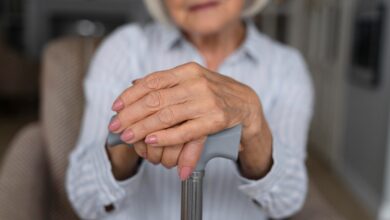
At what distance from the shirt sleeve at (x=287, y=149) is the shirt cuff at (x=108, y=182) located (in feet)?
0.52

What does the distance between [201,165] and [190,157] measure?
0.01 metres

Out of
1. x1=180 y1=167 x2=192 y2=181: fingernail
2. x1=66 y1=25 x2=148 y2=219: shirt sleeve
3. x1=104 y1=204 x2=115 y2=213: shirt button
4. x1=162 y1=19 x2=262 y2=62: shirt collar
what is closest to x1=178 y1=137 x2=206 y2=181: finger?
x1=180 y1=167 x2=192 y2=181: fingernail

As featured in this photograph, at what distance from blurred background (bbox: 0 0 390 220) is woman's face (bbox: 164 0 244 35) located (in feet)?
1.61

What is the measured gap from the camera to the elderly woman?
17.2 inches

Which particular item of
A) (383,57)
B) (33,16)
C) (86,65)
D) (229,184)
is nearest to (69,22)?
(33,16)

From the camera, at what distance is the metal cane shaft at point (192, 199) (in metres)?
0.39

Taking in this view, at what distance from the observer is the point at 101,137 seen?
2.64 feet

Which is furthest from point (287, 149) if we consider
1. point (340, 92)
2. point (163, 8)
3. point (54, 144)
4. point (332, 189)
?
point (340, 92)

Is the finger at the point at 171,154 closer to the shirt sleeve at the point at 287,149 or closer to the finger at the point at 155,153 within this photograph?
the finger at the point at 155,153

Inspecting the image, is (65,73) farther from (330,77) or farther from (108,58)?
(330,77)

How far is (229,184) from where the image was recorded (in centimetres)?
87

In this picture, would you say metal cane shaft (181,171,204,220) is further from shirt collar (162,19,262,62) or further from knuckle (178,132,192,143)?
shirt collar (162,19,262,62)

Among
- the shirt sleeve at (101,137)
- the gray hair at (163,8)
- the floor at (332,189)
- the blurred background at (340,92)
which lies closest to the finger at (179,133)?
the shirt sleeve at (101,137)

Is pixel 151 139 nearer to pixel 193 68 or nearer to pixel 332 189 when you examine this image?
pixel 193 68
